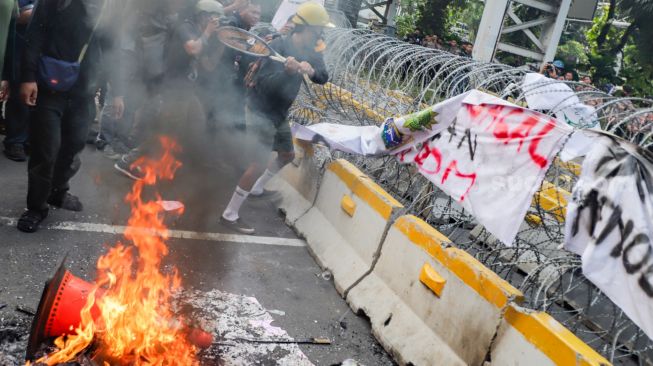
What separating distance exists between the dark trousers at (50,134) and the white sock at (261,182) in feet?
7.05

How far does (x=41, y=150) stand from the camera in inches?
195

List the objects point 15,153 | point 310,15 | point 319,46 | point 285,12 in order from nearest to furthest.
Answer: point 310,15 → point 319,46 → point 15,153 → point 285,12

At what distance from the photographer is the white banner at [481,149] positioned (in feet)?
13.7

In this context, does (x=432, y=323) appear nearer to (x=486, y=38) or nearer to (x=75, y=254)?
(x=75, y=254)

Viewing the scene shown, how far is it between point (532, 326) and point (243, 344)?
79.3 inches

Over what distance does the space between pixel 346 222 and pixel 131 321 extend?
2607 millimetres

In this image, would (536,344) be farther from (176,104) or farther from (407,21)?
(407,21)

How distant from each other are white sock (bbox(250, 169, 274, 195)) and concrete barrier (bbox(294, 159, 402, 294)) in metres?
0.74

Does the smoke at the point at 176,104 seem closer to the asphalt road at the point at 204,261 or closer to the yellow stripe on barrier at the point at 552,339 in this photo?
the asphalt road at the point at 204,261

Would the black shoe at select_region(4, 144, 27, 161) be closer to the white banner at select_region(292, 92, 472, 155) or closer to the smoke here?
the smoke

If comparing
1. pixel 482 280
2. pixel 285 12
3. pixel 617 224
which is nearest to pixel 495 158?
pixel 482 280

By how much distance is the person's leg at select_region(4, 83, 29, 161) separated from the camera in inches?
256

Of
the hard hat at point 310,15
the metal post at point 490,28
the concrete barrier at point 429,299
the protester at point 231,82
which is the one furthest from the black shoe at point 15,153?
the metal post at point 490,28

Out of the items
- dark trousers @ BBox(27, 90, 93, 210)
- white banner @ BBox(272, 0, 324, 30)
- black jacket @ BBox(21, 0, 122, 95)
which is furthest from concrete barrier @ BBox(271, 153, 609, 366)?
white banner @ BBox(272, 0, 324, 30)
